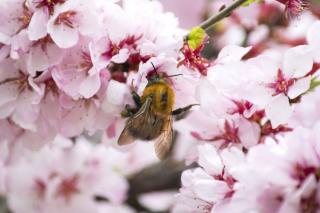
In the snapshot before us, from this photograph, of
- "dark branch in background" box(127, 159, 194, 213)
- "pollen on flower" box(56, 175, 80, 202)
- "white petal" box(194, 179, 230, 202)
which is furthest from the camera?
"dark branch in background" box(127, 159, 194, 213)

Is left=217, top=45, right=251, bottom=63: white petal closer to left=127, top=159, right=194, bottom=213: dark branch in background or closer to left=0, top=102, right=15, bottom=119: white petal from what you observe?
left=0, top=102, right=15, bottom=119: white petal

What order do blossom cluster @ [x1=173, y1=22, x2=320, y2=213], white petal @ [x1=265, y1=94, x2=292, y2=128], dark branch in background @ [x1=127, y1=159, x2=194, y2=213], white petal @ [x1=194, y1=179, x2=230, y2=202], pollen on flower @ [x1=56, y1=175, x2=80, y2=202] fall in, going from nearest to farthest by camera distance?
blossom cluster @ [x1=173, y1=22, x2=320, y2=213] → white petal @ [x1=194, y1=179, x2=230, y2=202] → white petal @ [x1=265, y1=94, x2=292, y2=128] → pollen on flower @ [x1=56, y1=175, x2=80, y2=202] → dark branch in background @ [x1=127, y1=159, x2=194, y2=213]

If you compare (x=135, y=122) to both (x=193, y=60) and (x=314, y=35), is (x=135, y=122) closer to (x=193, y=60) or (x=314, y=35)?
(x=193, y=60)

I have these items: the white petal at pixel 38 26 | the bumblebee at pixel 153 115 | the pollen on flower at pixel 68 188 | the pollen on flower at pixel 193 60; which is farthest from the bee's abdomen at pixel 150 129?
the pollen on flower at pixel 68 188

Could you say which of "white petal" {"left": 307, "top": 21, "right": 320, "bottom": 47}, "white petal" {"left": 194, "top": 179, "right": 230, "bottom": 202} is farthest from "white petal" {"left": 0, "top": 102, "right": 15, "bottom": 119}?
"white petal" {"left": 307, "top": 21, "right": 320, "bottom": 47}

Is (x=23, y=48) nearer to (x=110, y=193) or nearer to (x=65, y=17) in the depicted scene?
(x=65, y=17)

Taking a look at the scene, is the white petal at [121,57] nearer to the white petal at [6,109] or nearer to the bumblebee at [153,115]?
the bumblebee at [153,115]

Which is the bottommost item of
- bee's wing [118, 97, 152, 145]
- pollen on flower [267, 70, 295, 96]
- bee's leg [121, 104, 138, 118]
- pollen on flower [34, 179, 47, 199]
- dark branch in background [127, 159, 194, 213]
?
dark branch in background [127, 159, 194, 213]
